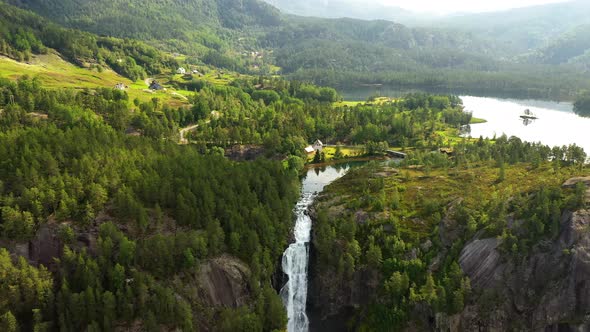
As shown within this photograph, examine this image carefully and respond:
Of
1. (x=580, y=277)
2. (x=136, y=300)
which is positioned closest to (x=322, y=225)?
(x=136, y=300)

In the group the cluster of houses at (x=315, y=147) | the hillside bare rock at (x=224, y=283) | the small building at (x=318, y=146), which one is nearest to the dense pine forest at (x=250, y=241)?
the hillside bare rock at (x=224, y=283)

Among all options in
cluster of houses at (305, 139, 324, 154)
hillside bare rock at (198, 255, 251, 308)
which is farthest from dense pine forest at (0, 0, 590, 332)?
cluster of houses at (305, 139, 324, 154)

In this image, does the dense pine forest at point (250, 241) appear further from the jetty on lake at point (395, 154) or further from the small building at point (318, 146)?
the small building at point (318, 146)

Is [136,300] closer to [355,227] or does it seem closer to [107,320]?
[107,320]

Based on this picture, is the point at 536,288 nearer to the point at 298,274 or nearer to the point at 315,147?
the point at 298,274

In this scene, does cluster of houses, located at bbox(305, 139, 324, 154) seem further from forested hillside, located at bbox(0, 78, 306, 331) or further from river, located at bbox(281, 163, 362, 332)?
river, located at bbox(281, 163, 362, 332)
